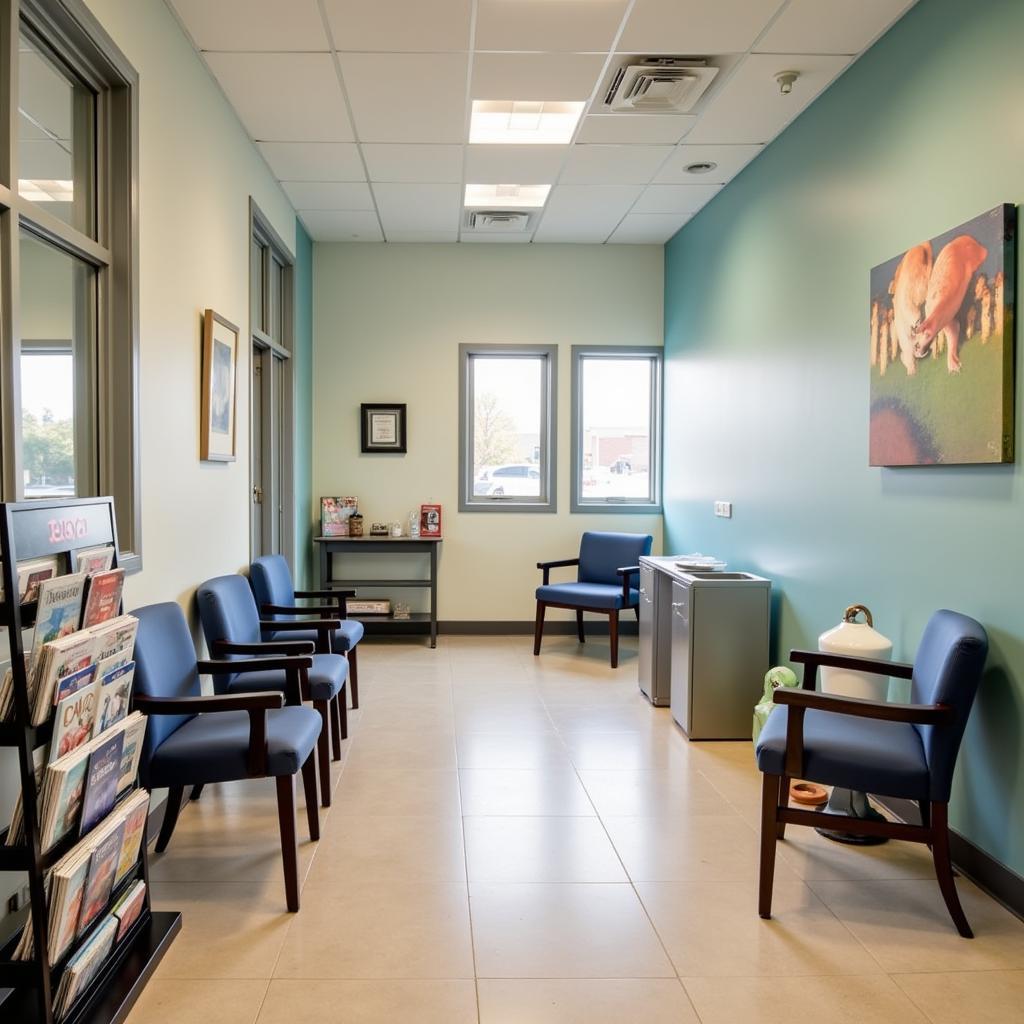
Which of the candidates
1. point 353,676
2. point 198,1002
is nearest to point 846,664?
point 198,1002

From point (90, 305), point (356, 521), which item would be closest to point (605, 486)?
point (356, 521)

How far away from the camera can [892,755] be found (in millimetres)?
2426

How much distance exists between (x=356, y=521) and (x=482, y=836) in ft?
12.1

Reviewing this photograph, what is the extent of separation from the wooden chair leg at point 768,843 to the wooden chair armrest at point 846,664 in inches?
23.3

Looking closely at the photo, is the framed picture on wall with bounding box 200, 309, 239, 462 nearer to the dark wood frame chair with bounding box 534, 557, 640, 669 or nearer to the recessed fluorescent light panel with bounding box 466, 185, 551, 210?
the recessed fluorescent light panel with bounding box 466, 185, 551, 210

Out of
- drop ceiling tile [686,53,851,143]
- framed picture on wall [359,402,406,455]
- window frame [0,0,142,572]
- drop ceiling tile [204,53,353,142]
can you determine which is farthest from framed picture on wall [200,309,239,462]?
drop ceiling tile [686,53,851,143]

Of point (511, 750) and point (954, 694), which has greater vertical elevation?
point (954, 694)

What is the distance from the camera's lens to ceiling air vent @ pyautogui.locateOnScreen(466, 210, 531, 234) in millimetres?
5660

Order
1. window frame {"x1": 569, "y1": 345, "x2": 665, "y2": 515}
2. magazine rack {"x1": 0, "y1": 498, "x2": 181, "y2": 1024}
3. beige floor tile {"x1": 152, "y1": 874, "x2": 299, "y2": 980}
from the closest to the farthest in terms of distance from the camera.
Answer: magazine rack {"x1": 0, "y1": 498, "x2": 181, "y2": 1024}, beige floor tile {"x1": 152, "y1": 874, "x2": 299, "y2": 980}, window frame {"x1": 569, "y1": 345, "x2": 665, "y2": 515}

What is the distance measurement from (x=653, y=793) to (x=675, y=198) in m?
3.69

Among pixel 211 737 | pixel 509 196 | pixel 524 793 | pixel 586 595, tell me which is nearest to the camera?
pixel 211 737

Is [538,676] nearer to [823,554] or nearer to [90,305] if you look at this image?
[823,554]

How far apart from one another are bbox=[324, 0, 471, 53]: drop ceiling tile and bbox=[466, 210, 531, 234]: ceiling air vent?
2.23 m

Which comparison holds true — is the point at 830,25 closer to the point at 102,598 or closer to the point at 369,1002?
the point at 102,598
